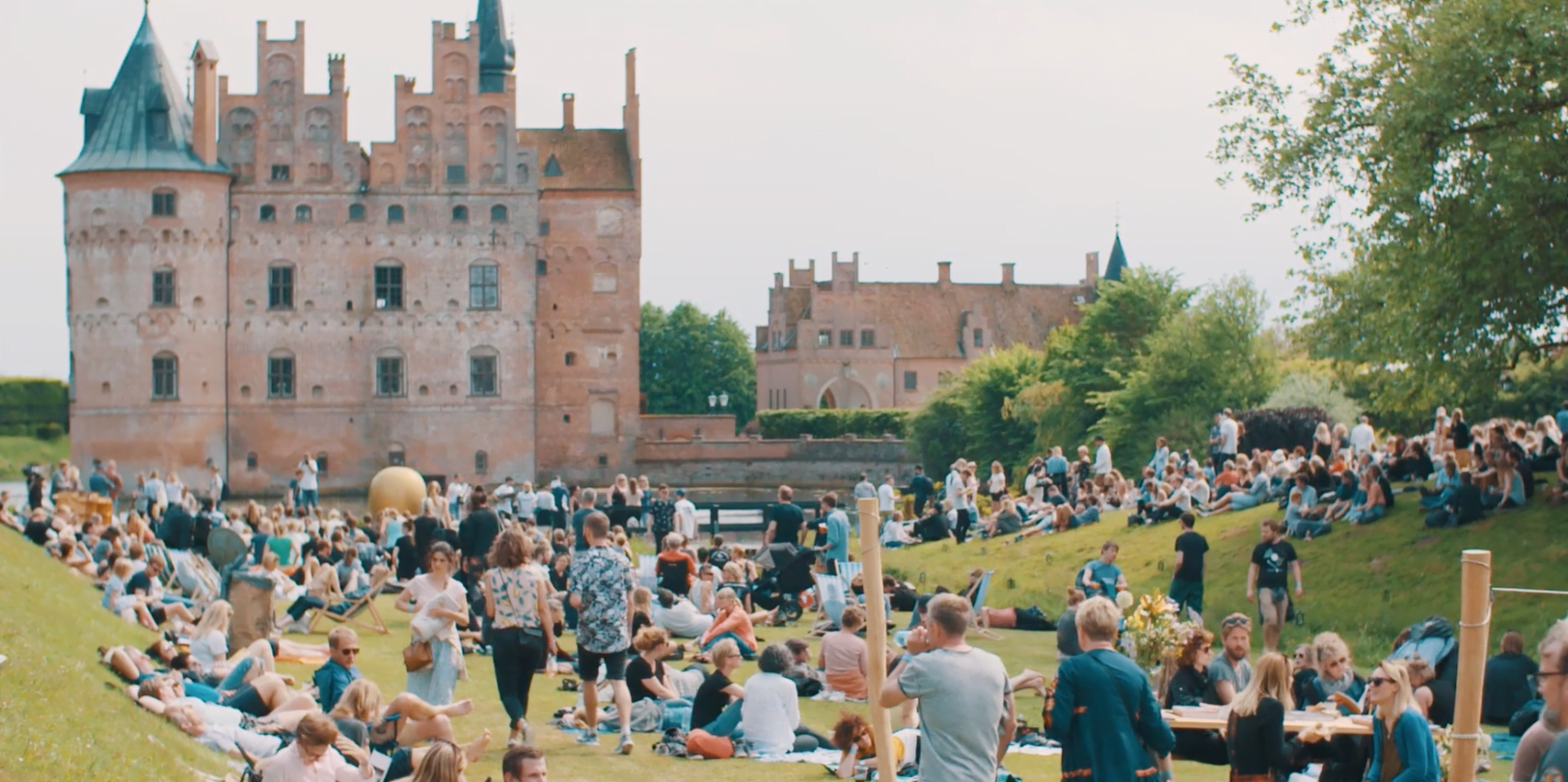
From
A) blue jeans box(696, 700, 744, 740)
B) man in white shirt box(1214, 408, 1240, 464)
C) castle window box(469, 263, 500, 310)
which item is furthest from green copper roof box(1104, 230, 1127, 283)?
blue jeans box(696, 700, 744, 740)

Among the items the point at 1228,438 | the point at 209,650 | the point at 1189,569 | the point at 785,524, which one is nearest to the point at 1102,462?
the point at 1228,438

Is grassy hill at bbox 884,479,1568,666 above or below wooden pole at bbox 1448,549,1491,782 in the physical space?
below

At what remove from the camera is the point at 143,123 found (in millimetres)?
53281

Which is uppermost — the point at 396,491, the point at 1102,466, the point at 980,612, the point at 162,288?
the point at 162,288

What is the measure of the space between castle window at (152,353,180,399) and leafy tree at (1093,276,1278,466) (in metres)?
26.2

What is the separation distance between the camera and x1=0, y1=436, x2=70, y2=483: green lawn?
73037 mm

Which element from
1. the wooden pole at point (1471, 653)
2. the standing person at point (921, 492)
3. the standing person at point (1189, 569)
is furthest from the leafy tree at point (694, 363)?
the wooden pole at point (1471, 653)

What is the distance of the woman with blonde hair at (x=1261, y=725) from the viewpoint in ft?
28.8

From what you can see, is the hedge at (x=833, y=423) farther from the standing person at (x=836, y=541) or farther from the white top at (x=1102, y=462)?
the standing person at (x=836, y=541)

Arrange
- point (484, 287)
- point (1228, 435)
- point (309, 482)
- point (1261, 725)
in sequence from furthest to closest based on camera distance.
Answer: point (484, 287) < point (309, 482) < point (1228, 435) < point (1261, 725)

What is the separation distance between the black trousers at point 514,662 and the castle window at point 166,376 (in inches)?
1737

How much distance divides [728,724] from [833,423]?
189 feet

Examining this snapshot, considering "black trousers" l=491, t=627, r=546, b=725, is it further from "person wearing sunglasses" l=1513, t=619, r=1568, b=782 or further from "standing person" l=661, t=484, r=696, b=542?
"standing person" l=661, t=484, r=696, b=542

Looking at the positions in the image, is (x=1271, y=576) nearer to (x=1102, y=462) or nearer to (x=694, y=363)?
(x=1102, y=462)
